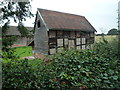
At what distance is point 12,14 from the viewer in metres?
3.02

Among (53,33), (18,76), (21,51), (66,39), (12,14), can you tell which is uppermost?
(53,33)

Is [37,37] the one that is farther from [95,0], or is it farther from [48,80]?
[48,80]

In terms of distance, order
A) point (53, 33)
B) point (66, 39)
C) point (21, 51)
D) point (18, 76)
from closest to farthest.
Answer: point (18, 76)
point (21, 51)
point (53, 33)
point (66, 39)

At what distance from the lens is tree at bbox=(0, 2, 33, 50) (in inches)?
106

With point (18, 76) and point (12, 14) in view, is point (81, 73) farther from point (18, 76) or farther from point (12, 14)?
point (12, 14)

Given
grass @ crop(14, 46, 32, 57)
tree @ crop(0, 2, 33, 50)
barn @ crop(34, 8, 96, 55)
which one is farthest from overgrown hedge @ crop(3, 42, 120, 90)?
barn @ crop(34, 8, 96, 55)

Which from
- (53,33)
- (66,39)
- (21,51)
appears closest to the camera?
(21,51)

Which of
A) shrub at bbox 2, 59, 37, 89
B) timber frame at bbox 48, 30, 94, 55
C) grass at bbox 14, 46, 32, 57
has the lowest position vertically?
shrub at bbox 2, 59, 37, 89

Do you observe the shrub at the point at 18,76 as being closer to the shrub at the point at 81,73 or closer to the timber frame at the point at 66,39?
the shrub at the point at 81,73

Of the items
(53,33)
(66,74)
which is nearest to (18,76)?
(66,74)

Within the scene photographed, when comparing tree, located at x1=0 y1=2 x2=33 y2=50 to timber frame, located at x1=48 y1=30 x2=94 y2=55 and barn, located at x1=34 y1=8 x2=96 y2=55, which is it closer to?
timber frame, located at x1=48 y1=30 x2=94 y2=55

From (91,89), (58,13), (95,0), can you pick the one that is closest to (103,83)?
(91,89)

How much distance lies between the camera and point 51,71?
2.95 meters

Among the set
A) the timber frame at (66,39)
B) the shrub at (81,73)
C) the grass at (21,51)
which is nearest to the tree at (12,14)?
the grass at (21,51)
